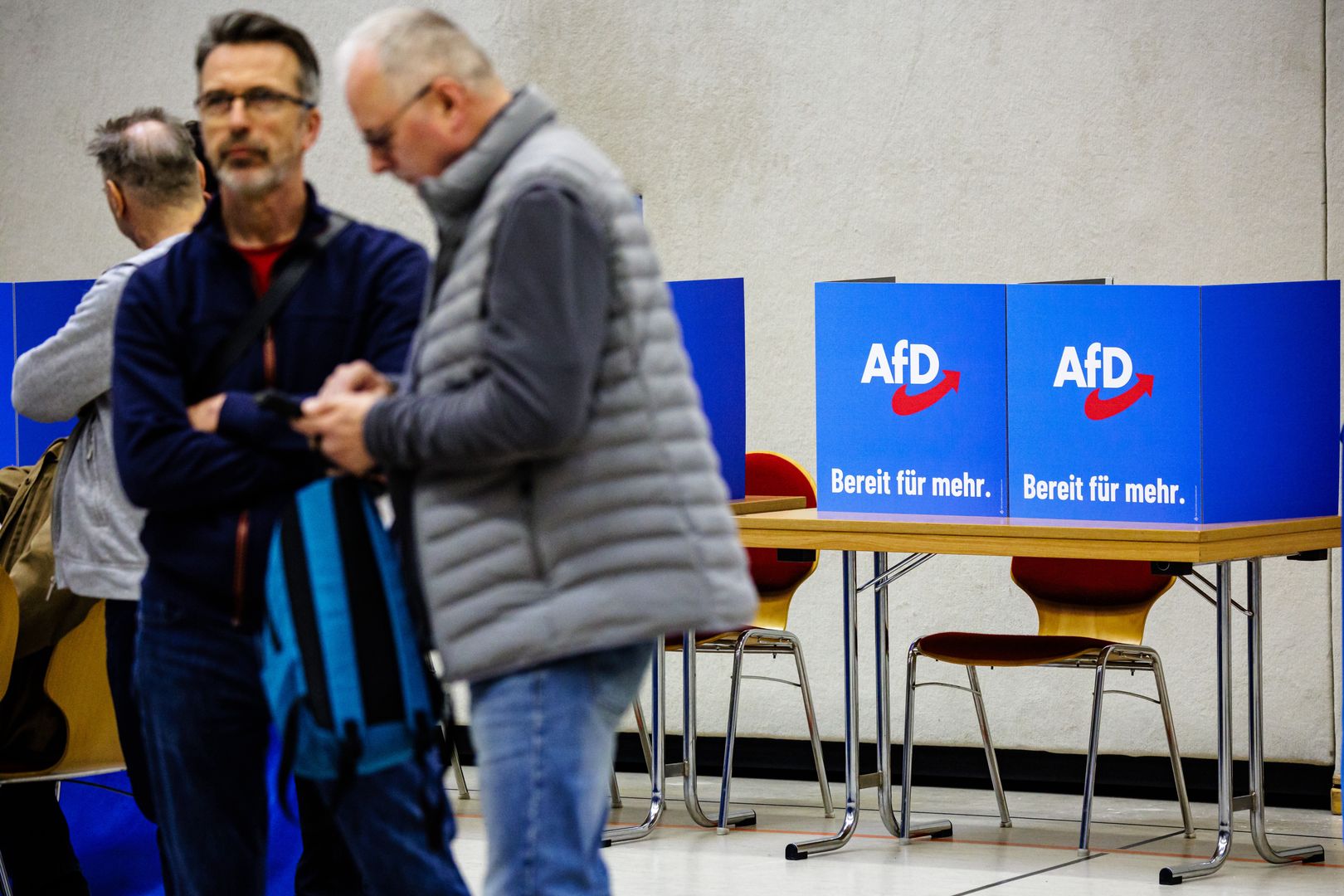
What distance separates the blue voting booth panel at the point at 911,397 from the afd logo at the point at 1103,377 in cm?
18

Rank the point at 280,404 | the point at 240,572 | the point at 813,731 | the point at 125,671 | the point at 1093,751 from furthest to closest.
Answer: the point at 813,731 → the point at 1093,751 → the point at 125,671 → the point at 240,572 → the point at 280,404

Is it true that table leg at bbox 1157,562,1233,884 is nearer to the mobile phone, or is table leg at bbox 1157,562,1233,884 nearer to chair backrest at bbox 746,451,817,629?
chair backrest at bbox 746,451,817,629

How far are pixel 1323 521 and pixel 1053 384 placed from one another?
2.41ft

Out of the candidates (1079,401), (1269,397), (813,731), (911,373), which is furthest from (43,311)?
(1269,397)

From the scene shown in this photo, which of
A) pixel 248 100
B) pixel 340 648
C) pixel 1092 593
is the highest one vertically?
pixel 248 100

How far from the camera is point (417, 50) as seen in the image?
1.90m

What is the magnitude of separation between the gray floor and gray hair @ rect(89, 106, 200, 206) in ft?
6.19

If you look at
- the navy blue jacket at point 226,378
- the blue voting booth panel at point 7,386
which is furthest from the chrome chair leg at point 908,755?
the navy blue jacket at point 226,378

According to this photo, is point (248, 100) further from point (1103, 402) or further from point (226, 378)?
point (1103, 402)

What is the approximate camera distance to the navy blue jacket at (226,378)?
2.13 metres

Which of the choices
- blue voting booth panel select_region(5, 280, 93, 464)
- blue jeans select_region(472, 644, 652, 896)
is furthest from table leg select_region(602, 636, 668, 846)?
blue jeans select_region(472, 644, 652, 896)

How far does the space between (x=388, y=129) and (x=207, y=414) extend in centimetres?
46

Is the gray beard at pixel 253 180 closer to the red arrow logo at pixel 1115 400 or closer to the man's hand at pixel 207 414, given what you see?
the man's hand at pixel 207 414

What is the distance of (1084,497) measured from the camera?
4406 mm
